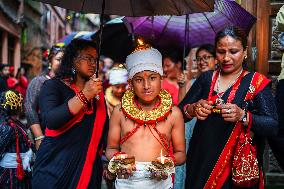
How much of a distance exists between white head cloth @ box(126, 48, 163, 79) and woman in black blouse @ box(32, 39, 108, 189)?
1.00 ft

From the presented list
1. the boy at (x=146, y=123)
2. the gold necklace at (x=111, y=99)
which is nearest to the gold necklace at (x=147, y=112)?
the boy at (x=146, y=123)

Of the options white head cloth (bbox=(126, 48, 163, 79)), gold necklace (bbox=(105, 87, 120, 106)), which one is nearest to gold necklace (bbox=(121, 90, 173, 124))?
white head cloth (bbox=(126, 48, 163, 79))

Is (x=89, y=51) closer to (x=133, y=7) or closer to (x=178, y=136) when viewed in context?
(x=133, y=7)

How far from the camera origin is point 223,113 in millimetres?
3367

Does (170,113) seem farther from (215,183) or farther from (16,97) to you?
(16,97)

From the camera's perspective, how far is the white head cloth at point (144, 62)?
350 cm

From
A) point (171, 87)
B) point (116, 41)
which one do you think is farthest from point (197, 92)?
point (116, 41)

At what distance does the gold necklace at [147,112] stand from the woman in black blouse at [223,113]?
24 cm

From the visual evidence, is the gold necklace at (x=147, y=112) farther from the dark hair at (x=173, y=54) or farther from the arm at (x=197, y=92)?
the dark hair at (x=173, y=54)

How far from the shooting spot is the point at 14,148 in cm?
484

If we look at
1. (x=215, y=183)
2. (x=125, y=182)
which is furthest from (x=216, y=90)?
(x=125, y=182)

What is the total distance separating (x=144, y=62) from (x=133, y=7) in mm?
680

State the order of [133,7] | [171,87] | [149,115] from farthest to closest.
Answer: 1. [171,87]
2. [133,7]
3. [149,115]

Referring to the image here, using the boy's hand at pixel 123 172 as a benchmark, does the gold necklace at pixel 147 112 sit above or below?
above
